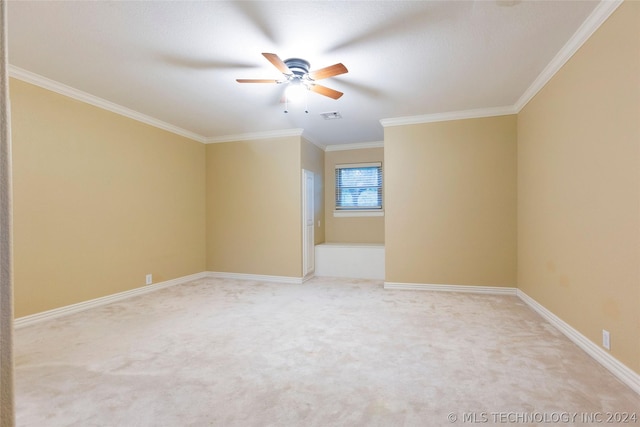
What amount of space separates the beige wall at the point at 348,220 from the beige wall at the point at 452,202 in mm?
1630

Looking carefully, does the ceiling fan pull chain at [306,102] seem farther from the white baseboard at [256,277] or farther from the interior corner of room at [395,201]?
the white baseboard at [256,277]

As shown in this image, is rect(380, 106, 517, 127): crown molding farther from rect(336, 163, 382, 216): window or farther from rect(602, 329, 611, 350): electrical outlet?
rect(602, 329, 611, 350): electrical outlet

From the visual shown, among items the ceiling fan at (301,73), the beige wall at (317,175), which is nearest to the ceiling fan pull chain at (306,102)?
the ceiling fan at (301,73)

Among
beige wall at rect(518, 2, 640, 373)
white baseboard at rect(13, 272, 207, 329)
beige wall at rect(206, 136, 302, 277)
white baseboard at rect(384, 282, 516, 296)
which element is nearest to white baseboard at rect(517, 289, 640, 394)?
beige wall at rect(518, 2, 640, 373)

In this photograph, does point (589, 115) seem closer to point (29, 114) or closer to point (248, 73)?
point (248, 73)

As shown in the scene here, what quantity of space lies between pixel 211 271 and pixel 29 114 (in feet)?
11.7

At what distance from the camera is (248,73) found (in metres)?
3.32

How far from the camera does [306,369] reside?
8.02 feet

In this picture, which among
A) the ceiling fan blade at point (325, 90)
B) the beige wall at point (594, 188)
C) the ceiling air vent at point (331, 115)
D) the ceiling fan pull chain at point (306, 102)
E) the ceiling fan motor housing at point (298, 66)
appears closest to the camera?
the beige wall at point (594, 188)

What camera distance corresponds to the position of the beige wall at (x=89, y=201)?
3.37m

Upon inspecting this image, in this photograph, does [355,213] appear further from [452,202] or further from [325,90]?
[325,90]


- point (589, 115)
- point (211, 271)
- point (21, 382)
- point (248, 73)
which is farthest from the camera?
point (211, 271)

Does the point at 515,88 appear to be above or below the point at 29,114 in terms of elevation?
above

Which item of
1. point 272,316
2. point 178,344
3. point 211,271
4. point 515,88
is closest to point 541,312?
point 515,88
